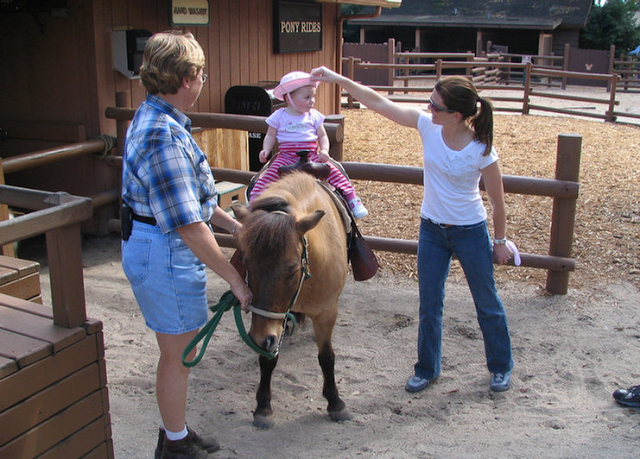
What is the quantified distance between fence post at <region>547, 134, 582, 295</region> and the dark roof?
24.3 m

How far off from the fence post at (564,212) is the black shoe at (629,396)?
61.6 inches

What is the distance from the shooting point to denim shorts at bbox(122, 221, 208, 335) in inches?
91.0

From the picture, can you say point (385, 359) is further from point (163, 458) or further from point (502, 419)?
point (163, 458)

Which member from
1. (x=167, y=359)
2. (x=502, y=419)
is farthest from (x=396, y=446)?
(x=167, y=359)

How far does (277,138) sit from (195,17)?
3.18 metres

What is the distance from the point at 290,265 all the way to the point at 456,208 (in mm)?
1141

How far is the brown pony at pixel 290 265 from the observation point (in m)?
2.49

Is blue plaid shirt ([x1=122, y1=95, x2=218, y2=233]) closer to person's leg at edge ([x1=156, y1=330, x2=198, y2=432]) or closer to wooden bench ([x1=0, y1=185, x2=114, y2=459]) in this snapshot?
A: wooden bench ([x1=0, y1=185, x2=114, y2=459])

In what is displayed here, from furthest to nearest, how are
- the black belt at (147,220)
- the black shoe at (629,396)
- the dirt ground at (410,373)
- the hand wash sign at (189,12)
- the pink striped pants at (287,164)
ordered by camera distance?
the hand wash sign at (189,12) < the pink striped pants at (287,164) < the black shoe at (629,396) < the dirt ground at (410,373) < the black belt at (147,220)

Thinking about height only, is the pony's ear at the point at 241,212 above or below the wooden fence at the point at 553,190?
above

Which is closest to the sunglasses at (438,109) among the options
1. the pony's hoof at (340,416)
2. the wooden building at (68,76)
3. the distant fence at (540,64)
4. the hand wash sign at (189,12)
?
the pony's hoof at (340,416)

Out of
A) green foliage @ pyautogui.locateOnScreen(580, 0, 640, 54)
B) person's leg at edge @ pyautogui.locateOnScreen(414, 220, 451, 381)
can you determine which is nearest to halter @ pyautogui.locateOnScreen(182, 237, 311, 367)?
person's leg at edge @ pyautogui.locateOnScreen(414, 220, 451, 381)

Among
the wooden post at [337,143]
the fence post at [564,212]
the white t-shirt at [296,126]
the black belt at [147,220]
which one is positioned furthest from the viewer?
the wooden post at [337,143]

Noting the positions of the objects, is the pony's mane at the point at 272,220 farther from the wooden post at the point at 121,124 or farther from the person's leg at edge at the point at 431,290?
the wooden post at the point at 121,124
